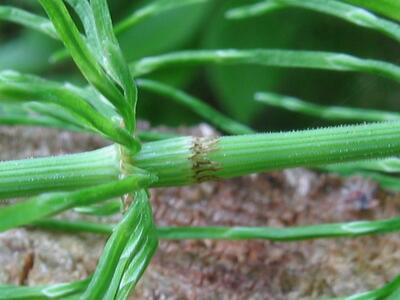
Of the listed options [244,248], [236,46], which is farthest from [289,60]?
[236,46]

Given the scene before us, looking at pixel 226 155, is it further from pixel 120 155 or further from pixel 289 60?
pixel 289 60

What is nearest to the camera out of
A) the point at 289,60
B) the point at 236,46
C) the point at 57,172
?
the point at 57,172

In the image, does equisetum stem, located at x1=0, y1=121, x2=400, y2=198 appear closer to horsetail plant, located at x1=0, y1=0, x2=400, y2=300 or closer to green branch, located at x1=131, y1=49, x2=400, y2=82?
horsetail plant, located at x1=0, y1=0, x2=400, y2=300

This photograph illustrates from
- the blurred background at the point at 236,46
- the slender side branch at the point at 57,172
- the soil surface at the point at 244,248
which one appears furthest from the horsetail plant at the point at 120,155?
the blurred background at the point at 236,46

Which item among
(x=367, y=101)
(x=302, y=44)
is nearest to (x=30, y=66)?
(x=302, y=44)

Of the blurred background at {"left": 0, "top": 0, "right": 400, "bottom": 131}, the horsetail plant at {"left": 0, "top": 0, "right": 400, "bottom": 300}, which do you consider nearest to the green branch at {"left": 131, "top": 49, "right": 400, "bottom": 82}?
the horsetail plant at {"left": 0, "top": 0, "right": 400, "bottom": 300}

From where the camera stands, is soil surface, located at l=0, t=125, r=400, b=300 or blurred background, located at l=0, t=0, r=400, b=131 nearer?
soil surface, located at l=0, t=125, r=400, b=300

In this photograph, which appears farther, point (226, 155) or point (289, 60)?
point (289, 60)
